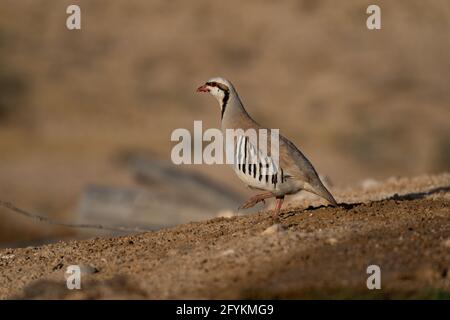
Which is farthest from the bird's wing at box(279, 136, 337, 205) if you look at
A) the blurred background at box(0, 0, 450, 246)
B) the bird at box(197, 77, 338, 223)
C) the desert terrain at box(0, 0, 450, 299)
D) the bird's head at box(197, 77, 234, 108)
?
the blurred background at box(0, 0, 450, 246)

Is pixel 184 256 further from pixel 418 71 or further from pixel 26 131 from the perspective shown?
pixel 418 71

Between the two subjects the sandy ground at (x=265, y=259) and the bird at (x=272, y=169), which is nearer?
the sandy ground at (x=265, y=259)

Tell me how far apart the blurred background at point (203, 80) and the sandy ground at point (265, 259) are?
9304mm

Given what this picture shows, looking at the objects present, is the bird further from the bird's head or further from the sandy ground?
the bird's head

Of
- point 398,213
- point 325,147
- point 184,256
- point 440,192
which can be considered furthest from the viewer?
point 325,147

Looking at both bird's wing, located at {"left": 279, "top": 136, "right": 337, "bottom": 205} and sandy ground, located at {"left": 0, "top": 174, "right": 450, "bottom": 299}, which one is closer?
sandy ground, located at {"left": 0, "top": 174, "right": 450, "bottom": 299}

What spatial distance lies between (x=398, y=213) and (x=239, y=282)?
212 cm

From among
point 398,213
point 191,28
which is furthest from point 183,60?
point 398,213

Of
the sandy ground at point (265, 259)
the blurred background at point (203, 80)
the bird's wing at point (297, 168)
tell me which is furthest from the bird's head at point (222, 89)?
the blurred background at point (203, 80)

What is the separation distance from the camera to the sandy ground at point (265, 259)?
21.2ft

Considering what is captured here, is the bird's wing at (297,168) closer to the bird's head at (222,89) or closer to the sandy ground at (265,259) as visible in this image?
the sandy ground at (265,259)

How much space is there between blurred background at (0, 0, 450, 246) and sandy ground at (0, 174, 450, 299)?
930 cm

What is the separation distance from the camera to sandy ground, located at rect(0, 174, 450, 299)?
6.48 m

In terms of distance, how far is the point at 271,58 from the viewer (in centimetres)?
2538
